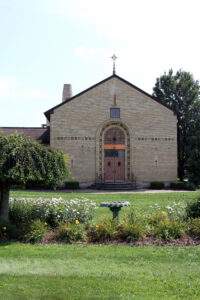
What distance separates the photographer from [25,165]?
50.2ft

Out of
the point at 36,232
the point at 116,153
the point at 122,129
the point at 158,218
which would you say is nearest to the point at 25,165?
the point at 36,232

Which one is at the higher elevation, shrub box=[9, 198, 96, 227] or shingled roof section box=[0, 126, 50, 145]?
shingled roof section box=[0, 126, 50, 145]

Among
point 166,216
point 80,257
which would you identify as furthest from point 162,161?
point 80,257

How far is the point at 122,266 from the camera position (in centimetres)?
1080

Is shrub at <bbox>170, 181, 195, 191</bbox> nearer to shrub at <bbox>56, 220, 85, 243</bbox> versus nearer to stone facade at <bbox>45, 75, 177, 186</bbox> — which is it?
stone facade at <bbox>45, 75, 177, 186</bbox>

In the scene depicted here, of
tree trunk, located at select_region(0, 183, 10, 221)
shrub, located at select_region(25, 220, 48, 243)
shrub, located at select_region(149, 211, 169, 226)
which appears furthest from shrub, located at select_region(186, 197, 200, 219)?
tree trunk, located at select_region(0, 183, 10, 221)

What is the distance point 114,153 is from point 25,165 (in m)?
29.8

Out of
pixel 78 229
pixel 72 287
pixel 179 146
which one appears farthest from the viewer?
pixel 179 146

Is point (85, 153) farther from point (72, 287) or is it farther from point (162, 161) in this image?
point (72, 287)

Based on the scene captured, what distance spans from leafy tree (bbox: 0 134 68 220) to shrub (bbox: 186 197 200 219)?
3899 millimetres

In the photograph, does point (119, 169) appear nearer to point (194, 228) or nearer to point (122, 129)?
point (122, 129)

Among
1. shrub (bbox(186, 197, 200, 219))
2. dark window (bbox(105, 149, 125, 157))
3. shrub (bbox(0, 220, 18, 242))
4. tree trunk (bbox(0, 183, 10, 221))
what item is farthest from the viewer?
dark window (bbox(105, 149, 125, 157))

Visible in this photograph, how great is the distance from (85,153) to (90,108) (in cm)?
373

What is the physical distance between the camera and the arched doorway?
44500 mm
